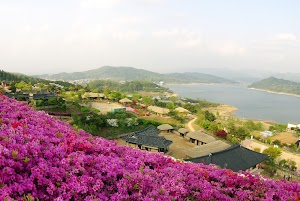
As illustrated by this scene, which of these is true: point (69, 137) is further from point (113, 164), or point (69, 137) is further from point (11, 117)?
point (11, 117)

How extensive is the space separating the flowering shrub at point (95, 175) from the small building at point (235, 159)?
12.0 metres

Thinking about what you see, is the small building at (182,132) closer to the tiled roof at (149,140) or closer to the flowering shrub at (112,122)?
the tiled roof at (149,140)

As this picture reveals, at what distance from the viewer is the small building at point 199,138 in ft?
83.2

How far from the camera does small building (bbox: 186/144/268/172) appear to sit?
16.3 meters

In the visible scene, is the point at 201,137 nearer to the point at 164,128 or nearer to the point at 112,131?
the point at 164,128

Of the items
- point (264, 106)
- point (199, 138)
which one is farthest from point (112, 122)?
point (264, 106)

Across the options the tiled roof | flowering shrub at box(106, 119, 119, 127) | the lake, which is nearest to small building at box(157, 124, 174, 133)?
flowering shrub at box(106, 119, 119, 127)

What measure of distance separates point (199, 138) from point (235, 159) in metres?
8.69

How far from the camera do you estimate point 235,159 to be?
17.3 m

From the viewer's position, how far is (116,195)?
10.1 feet

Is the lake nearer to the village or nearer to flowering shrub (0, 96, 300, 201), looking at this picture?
the village

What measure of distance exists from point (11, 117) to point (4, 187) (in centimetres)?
259

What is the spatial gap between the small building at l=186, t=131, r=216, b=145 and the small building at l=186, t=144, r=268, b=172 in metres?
6.78

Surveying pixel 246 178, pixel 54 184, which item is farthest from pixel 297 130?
pixel 54 184
